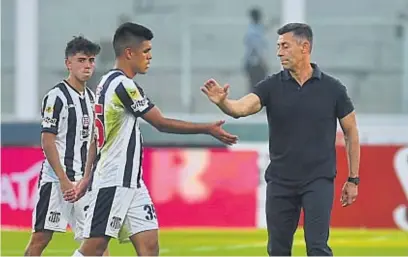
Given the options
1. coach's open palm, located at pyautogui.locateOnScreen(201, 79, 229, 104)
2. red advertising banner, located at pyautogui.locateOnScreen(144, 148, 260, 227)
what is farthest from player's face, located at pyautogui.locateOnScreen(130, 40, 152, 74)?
red advertising banner, located at pyautogui.locateOnScreen(144, 148, 260, 227)

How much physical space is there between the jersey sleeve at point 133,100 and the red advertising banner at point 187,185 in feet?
33.4

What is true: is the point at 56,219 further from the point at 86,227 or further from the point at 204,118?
the point at 204,118

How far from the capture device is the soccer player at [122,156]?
9719 millimetres

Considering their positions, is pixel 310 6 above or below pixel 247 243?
above

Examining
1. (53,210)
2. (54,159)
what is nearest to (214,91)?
(54,159)

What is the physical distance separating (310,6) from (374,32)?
5.45ft

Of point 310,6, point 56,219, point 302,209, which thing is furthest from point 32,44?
point 302,209

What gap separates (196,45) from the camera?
80.8 feet

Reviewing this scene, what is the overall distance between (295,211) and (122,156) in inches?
55.5

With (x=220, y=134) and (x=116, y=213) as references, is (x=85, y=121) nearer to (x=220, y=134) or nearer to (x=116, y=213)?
(x=116, y=213)

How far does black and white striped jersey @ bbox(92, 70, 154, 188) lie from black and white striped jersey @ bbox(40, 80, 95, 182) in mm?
1711

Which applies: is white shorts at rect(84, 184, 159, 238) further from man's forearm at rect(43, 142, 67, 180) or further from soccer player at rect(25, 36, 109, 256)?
soccer player at rect(25, 36, 109, 256)

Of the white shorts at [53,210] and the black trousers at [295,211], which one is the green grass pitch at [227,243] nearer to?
the white shorts at [53,210]

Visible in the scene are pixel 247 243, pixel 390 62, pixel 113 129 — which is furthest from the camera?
pixel 390 62
